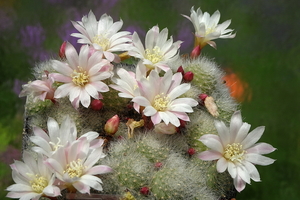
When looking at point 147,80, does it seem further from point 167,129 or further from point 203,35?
point 203,35

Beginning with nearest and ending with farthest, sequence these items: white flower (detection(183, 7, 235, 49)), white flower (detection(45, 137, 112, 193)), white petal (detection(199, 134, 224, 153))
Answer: white flower (detection(45, 137, 112, 193)) → white petal (detection(199, 134, 224, 153)) → white flower (detection(183, 7, 235, 49))

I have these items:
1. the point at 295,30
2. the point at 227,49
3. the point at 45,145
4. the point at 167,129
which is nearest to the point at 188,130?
the point at 167,129

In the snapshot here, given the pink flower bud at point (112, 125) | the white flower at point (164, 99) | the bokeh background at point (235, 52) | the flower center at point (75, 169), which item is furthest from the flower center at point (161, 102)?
the bokeh background at point (235, 52)

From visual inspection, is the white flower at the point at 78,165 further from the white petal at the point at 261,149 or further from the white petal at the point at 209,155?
the white petal at the point at 261,149

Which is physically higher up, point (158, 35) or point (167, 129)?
point (158, 35)

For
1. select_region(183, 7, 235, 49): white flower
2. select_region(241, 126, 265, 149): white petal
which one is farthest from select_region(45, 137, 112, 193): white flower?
select_region(183, 7, 235, 49): white flower

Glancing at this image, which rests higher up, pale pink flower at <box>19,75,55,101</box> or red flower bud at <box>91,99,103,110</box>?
pale pink flower at <box>19,75,55,101</box>

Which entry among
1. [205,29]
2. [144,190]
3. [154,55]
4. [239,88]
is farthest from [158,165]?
[239,88]

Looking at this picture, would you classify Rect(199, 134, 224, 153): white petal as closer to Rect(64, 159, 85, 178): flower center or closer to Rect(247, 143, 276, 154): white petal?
Rect(247, 143, 276, 154): white petal
